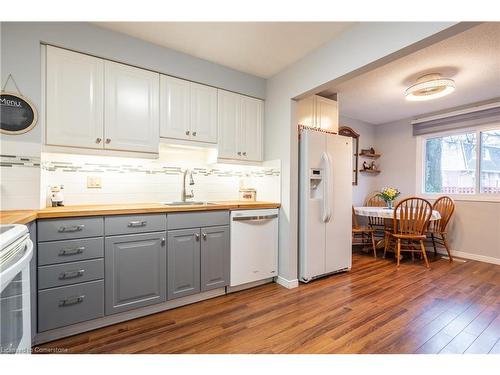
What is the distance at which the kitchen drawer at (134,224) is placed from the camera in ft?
5.61

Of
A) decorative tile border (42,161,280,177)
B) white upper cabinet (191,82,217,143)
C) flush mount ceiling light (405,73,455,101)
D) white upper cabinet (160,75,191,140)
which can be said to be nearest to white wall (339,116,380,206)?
flush mount ceiling light (405,73,455,101)

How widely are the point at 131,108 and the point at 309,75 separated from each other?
5.34ft

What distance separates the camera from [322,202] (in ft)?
8.59

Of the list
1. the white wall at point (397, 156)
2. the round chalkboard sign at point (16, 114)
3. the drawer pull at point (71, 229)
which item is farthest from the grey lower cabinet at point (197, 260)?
the white wall at point (397, 156)

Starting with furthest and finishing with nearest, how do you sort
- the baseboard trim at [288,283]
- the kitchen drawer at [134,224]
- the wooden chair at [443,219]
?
the wooden chair at [443,219], the baseboard trim at [288,283], the kitchen drawer at [134,224]

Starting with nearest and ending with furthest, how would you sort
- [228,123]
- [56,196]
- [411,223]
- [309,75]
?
[56,196], [309,75], [228,123], [411,223]

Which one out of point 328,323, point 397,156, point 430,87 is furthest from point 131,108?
point 397,156

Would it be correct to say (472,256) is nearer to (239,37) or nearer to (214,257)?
(214,257)

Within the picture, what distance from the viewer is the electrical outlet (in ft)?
6.89

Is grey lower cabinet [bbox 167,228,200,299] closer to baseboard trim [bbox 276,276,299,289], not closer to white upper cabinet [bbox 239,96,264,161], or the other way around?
baseboard trim [bbox 276,276,299,289]

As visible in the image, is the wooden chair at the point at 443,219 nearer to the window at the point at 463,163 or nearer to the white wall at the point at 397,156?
the window at the point at 463,163

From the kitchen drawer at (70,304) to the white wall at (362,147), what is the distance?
4025mm

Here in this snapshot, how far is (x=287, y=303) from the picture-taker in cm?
212
